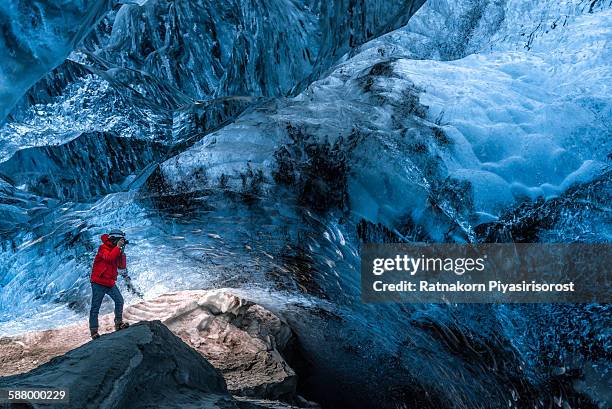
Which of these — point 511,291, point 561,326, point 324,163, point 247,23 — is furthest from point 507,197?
point 247,23

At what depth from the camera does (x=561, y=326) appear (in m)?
4.07

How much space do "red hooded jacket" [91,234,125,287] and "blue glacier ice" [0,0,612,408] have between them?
343mm

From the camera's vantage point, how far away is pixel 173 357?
4066 millimetres

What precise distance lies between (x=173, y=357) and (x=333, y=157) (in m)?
1.65

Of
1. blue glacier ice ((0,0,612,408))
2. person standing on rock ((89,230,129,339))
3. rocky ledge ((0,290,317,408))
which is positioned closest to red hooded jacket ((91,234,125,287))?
person standing on rock ((89,230,129,339))

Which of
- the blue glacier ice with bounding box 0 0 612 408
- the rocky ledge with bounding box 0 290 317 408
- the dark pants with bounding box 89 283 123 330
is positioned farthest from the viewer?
the dark pants with bounding box 89 283 123 330

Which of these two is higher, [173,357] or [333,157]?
[333,157]

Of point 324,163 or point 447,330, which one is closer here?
point 324,163

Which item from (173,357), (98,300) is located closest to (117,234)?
(98,300)

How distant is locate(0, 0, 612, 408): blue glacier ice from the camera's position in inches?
155

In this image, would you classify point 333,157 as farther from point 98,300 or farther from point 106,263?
point 98,300

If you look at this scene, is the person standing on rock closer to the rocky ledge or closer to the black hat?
the black hat

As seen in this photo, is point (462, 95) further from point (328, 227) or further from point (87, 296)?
point (87, 296)

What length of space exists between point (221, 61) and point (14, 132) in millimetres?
1692
